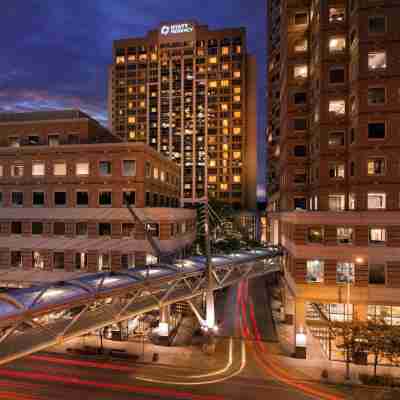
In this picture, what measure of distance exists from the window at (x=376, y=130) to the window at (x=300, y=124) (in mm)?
12366

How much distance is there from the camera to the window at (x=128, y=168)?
38.8 m

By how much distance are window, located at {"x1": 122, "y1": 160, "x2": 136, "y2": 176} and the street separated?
809 inches

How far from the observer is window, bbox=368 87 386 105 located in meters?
33.3

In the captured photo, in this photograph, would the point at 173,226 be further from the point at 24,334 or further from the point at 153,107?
the point at 153,107

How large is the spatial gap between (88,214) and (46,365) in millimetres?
17242

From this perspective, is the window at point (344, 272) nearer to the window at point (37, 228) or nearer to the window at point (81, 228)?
the window at point (81, 228)

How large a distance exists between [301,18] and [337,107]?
1750 centimetres

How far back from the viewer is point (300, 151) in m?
45.8

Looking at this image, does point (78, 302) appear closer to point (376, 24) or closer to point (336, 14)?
point (376, 24)

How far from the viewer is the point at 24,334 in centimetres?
1767

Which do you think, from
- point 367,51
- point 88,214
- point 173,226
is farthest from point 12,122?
point 367,51

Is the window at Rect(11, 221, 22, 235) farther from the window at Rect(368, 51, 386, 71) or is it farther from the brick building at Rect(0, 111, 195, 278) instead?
the window at Rect(368, 51, 386, 71)

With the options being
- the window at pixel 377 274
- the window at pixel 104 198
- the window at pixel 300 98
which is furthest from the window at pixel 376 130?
the window at pixel 104 198

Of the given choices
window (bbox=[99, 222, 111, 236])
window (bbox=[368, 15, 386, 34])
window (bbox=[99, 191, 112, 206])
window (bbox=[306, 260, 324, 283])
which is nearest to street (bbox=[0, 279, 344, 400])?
window (bbox=[306, 260, 324, 283])
